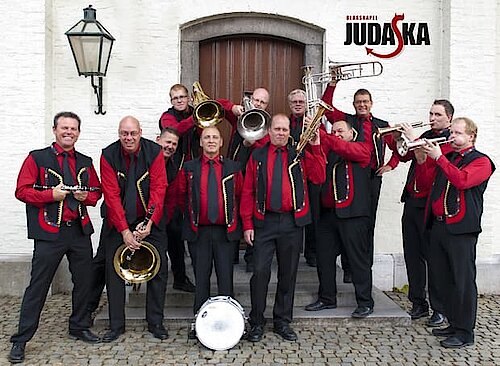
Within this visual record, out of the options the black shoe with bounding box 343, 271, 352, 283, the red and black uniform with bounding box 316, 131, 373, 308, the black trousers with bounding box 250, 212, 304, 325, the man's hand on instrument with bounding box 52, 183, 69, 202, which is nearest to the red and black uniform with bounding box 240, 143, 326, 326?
the black trousers with bounding box 250, 212, 304, 325

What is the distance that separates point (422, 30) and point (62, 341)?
5.56m

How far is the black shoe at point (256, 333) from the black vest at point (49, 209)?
1.71m

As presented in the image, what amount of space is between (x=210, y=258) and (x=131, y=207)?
841 mm

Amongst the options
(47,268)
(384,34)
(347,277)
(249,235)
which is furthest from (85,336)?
(384,34)

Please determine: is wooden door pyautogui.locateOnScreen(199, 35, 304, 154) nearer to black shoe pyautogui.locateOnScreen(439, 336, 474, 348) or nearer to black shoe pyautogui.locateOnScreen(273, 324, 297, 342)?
black shoe pyautogui.locateOnScreen(273, 324, 297, 342)

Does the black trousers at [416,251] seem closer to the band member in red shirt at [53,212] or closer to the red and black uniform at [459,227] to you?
the red and black uniform at [459,227]

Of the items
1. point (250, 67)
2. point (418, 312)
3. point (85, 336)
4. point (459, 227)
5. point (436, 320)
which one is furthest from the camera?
point (250, 67)

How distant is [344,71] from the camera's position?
7.22 meters

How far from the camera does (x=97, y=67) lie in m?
6.97

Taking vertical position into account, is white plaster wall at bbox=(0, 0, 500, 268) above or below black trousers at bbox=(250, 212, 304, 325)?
above

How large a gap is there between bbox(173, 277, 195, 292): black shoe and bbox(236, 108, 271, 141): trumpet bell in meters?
1.61

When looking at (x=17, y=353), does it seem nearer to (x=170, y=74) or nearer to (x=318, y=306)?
(x=318, y=306)

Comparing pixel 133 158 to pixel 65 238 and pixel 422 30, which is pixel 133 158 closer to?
pixel 65 238

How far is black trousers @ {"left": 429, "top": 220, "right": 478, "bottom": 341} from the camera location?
5223mm
